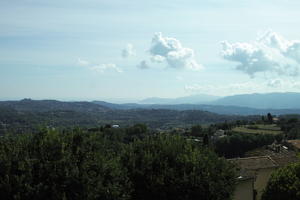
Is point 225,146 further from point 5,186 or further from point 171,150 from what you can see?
point 5,186

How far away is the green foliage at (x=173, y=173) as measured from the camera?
1667 centimetres

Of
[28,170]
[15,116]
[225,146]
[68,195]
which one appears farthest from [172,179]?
[15,116]

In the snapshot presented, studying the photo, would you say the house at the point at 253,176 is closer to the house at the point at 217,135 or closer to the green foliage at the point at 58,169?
the green foliage at the point at 58,169

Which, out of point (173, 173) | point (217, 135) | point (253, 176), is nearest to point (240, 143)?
point (217, 135)

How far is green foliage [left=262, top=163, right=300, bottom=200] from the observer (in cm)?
1953

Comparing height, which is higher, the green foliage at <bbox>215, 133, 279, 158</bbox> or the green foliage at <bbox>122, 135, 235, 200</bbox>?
the green foliage at <bbox>122, 135, 235, 200</bbox>

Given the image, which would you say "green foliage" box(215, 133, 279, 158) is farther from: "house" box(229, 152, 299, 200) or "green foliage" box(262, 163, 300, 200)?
"green foliage" box(262, 163, 300, 200)

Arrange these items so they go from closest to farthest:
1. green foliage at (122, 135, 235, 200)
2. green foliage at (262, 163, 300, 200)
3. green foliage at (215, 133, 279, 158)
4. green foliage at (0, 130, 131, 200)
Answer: green foliage at (0, 130, 131, 200) → green foliage at (122, 135, 235, 200) → green foliage at (262, 163, 300, 200) → green foliage at (215, 133, 279, 158)

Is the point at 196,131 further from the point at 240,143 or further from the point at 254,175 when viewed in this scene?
the point at 254,175

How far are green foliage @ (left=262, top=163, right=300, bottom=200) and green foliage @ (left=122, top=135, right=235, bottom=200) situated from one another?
134 inches

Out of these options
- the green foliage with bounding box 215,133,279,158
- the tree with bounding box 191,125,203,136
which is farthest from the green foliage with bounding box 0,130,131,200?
the tree with bounding box 191,125,203,136

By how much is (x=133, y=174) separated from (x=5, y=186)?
19.9ft

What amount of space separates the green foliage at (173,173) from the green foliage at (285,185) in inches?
134

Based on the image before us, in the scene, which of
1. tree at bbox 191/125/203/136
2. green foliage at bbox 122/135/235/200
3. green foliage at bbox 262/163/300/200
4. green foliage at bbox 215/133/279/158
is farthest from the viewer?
tree at bbox 191/125/203/136
